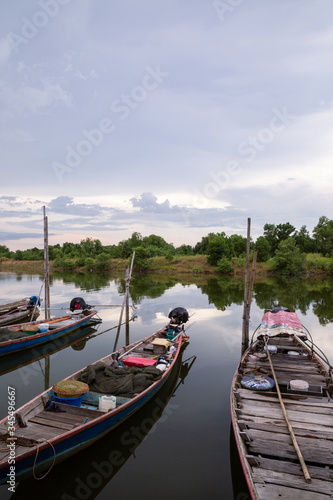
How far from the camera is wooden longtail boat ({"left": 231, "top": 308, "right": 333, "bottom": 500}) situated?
18.4 ft

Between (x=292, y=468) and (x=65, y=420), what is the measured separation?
4.94m

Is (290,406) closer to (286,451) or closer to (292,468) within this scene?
(286,451)

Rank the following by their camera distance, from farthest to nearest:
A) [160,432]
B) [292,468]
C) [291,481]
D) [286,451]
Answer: [160,432], [286,451], [292,468], [291,481]

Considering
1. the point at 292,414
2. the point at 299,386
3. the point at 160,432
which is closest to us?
the point at 292,414

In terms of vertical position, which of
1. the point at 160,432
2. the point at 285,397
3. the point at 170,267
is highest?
the point at 170,267

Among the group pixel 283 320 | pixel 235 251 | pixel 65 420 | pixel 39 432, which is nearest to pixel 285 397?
pixel 283 320

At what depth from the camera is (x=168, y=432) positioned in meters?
8.91

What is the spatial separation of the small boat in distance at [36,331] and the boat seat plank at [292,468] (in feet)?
38.8

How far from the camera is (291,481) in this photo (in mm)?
5652

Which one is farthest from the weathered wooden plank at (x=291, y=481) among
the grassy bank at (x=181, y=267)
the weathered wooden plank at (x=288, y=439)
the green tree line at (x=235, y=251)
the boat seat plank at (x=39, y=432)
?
the grassy bank at (x=181, y=267)

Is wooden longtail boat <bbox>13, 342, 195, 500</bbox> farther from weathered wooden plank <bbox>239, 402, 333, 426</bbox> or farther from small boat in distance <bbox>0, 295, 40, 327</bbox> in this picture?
small boat in distance <bbox>0, 295, 40, 327</bbox>

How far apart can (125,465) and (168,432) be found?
1571mm

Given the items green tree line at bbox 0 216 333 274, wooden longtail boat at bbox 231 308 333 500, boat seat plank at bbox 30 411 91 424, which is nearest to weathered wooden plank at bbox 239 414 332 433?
wooden longtail boat at bbox 231 308 333 500

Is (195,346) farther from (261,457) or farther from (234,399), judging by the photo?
(261,457)
